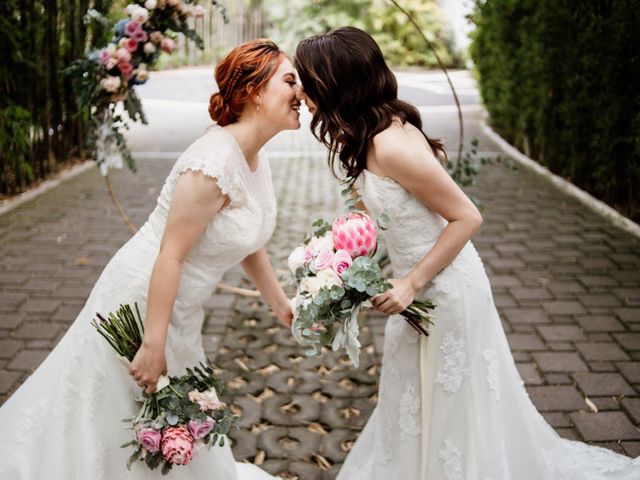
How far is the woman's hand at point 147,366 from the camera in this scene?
7.41 feet

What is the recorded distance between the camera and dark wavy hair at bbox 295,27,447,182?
7.00ft

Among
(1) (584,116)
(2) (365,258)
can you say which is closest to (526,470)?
(2) (365,258)

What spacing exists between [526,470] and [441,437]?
48cm

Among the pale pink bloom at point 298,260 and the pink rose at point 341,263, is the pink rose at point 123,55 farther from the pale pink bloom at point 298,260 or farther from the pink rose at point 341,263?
the pink rose at point 341,263

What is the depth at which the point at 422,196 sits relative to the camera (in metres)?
2.21

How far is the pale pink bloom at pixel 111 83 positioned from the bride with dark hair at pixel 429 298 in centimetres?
252

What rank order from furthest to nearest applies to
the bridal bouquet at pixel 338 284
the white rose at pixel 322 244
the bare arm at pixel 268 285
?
the bare arm at pixel 268 285
the white rose at pixel 322 244
the bridal bouquet at pixel 338 284

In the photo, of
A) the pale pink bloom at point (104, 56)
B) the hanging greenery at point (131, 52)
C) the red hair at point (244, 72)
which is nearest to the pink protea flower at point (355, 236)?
the red hair at point (244, 72)

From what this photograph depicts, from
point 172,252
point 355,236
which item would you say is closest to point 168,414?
point 172,252

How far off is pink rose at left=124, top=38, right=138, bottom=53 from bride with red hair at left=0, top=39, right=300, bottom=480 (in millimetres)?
2237

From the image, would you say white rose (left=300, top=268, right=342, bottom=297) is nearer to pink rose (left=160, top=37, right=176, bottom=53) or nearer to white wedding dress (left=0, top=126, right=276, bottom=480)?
white wedding dress (left=0, top=126, right=276, bottom=480)

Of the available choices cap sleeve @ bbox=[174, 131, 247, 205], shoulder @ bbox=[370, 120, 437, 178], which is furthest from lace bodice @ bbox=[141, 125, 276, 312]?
shoulder @ bbox=[370, 120, 437, 178]

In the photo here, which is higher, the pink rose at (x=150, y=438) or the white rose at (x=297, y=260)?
the white rose at (x=297, y=260)

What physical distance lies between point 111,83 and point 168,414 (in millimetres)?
2868
